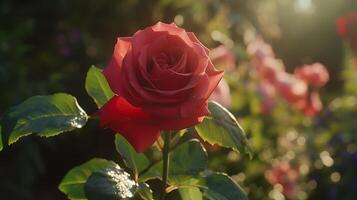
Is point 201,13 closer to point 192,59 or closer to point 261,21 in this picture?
point 261,21

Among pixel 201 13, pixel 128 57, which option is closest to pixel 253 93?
pixel 201 13

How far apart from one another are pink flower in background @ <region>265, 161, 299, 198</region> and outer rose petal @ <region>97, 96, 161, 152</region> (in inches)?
72.0

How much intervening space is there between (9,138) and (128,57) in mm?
221

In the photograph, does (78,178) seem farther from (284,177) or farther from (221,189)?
(284,177)

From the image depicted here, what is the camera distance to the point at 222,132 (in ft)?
4.12

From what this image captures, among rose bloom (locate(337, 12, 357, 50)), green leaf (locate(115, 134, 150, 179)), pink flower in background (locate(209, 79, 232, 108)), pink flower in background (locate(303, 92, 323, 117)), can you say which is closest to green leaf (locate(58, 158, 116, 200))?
green leaf (locate(115, 134, 150, 179))

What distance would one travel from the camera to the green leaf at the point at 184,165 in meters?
1.28

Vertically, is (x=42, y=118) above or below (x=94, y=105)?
above

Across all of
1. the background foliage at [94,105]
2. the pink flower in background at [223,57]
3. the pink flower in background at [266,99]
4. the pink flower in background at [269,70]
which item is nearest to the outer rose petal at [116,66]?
the background foliage at [94,105]

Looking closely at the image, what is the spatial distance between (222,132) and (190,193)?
0.13 m

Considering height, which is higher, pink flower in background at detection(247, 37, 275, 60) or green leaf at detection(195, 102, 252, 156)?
green leaf at detection(195, 102, 252, 156)

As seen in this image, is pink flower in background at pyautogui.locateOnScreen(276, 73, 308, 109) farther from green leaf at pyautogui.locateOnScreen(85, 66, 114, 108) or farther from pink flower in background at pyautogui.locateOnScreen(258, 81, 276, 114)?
green leaf at pyautogui.locateOnScreen(85, 66, 114, 108)

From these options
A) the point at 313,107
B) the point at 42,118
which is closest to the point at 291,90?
the point at 313,107

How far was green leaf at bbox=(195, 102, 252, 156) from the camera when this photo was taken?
4.11 feet
